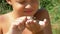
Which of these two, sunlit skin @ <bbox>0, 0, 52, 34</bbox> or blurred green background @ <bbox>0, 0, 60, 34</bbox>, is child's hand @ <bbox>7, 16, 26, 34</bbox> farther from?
blurred green background @ <bbox>0, 0, 60, 34</bbox>

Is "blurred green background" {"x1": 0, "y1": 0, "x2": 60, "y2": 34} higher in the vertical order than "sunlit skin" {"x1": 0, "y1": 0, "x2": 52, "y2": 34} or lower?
lower

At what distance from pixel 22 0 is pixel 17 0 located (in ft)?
0.16

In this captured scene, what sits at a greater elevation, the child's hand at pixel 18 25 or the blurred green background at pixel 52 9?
the child's hand at pixel 18 25

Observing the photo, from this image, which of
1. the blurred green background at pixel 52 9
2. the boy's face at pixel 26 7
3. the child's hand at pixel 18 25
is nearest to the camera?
the child's hand at pixel 18 25

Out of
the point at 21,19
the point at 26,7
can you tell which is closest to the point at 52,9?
the point at 26,7

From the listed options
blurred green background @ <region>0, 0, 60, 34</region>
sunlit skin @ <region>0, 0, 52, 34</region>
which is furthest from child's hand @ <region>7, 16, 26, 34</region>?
blurred green background @ <region>0, 0, 60, 34</region>

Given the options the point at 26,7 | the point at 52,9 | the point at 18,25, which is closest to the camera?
the point at 18,25

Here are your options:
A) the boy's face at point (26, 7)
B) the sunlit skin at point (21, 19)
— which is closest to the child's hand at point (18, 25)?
the sunlit skin at point (21, 19)

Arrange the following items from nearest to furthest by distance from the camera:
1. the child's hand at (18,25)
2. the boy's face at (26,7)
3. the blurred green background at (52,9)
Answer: the child's hand at (18,25) < the boy's face at (26,7) < the blurred green background at (52,9)

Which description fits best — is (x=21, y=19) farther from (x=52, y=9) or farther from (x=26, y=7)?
(x=52, y=9)

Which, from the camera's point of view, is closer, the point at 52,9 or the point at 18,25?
the point at 18,25

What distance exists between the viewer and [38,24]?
1.10m

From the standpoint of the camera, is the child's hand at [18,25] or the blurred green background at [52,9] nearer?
the child's hand at [18,25]

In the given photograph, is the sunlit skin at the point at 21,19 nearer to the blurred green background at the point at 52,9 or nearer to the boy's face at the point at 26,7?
the boy's face at the point at 26,7
